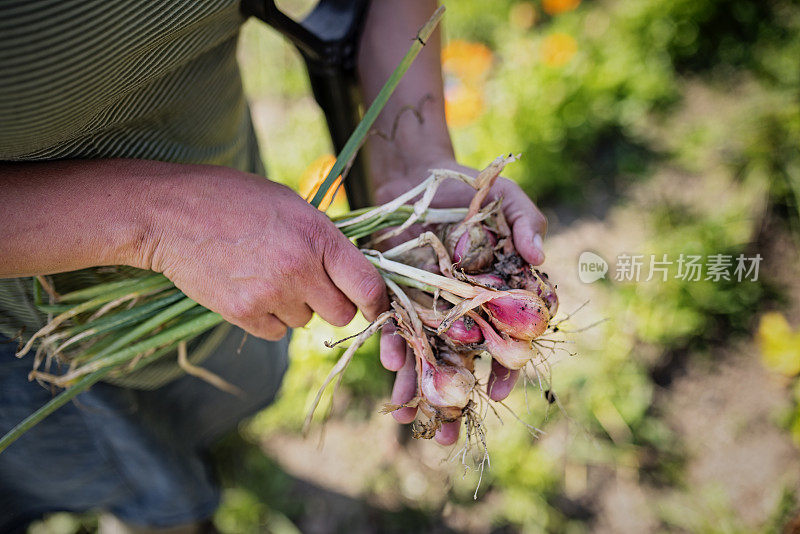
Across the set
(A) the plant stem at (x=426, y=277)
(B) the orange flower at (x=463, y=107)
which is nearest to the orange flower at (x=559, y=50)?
(B) the orange flower at (x=463, y=107)

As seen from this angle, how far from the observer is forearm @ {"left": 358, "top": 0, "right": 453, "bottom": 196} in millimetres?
1099

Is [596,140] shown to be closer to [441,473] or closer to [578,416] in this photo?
[578,416]

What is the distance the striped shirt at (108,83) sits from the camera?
584 millimetres

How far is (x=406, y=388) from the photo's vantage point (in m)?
0.95

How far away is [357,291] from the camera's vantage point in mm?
851

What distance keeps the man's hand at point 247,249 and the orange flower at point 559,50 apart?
1.95 meters

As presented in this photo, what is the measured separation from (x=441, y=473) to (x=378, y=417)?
0.32 metres

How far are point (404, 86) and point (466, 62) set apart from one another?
5.01ft

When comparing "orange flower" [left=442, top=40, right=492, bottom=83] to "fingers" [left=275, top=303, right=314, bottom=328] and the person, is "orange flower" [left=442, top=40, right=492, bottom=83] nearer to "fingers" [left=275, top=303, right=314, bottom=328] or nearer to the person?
the person

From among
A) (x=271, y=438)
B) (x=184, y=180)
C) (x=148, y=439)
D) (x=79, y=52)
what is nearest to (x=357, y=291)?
(x=184, y=180)

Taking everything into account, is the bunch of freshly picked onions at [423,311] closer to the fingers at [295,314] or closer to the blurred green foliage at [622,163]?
the fingers at [295,314]

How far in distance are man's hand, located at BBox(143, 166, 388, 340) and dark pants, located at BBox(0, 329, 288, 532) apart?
473 mm
